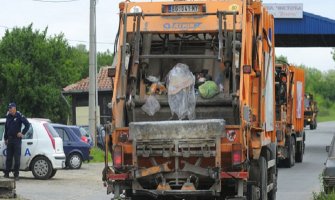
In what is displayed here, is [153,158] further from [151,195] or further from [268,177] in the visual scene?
[268,177]

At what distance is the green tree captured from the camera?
60.8 meters

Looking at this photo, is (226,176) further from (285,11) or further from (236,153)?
(285,11)

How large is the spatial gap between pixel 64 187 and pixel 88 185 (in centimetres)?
134

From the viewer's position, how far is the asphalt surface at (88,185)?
65.3 ft

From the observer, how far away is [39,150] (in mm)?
23906

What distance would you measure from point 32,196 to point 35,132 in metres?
4.81

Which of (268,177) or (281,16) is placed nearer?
(268,177)

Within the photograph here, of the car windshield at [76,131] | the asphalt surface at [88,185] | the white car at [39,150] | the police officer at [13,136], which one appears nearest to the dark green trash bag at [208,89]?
the asphalt surface at [88,185]

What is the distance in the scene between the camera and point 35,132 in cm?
2386

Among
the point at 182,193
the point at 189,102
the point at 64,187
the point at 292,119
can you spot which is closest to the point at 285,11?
the point at 292,119

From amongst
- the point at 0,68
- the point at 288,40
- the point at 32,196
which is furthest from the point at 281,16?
the point at 32,196

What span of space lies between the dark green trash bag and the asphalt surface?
5598 millimetres

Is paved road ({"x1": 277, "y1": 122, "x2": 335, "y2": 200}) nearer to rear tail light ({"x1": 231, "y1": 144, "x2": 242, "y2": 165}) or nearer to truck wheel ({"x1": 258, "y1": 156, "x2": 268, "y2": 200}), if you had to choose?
truck wheel ({"x1": 258, "y1": 156, "x2": 268, "y2": 200})

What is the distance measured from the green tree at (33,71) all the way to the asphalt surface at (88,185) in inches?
1143
